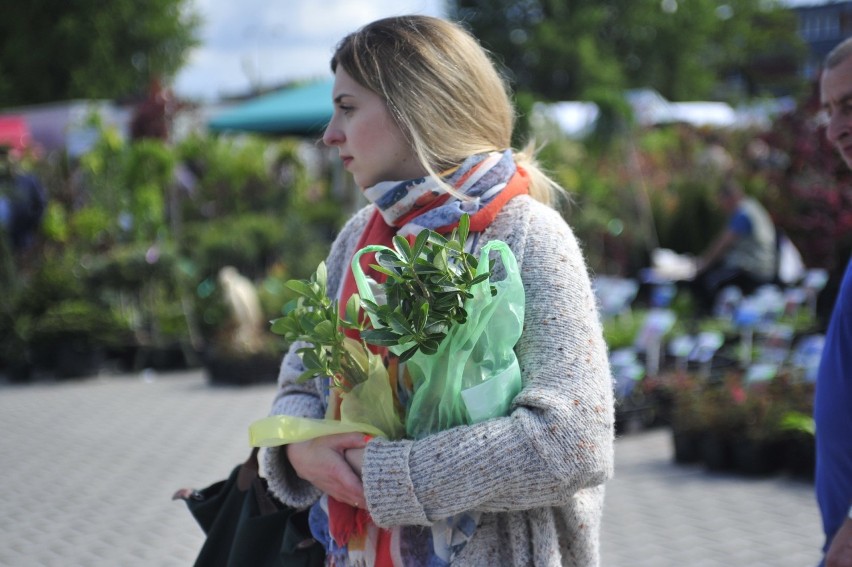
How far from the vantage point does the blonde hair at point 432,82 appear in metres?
2.00

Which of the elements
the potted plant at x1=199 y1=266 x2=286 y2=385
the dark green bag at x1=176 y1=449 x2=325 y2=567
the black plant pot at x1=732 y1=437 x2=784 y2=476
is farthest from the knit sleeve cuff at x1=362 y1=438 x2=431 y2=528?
the potted plant at x1=199 y1=266 x2=286 y2=385

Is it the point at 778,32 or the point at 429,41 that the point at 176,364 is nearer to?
the point at 429,41

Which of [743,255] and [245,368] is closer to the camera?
[245,368]

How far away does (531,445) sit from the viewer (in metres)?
1.76

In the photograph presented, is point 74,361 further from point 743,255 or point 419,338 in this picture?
point 419,338

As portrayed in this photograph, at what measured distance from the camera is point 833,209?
930 centimetres

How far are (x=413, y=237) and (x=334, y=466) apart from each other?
1.58ft

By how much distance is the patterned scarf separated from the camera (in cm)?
188

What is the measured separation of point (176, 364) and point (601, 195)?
5.93 metres

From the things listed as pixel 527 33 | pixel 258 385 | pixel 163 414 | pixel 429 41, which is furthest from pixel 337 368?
pixel 527 33

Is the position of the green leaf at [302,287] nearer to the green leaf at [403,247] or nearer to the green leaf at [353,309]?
the green leaf at [353,309]

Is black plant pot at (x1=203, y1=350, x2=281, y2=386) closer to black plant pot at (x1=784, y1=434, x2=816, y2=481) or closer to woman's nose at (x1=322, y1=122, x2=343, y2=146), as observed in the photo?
black plant pot at (x1=784, y1=434, x2=816, y2=481)

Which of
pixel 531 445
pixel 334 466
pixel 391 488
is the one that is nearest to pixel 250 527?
pixel 334 466

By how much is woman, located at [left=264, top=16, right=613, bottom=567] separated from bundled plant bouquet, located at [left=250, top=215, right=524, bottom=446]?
0.18 ft
